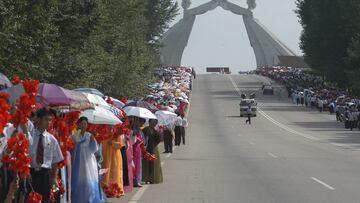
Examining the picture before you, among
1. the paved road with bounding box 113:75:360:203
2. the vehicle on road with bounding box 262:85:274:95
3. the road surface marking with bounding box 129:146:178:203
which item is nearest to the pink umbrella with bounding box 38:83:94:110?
the road surface marking with bounding box 129:146:178:203

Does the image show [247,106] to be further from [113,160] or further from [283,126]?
[113,160]

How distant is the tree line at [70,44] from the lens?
22631 millimetres

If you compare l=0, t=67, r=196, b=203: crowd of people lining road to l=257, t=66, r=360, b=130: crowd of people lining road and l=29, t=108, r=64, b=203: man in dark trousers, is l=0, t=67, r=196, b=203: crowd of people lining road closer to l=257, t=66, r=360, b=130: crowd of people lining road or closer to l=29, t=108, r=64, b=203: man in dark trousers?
l=29, t=108, r=64, b=203: man in dark trousers

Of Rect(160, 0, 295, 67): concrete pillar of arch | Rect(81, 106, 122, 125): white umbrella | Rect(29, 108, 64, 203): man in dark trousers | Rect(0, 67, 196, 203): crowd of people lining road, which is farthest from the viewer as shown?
Rect(160, 0, 295, 67): concrete pillar of arch

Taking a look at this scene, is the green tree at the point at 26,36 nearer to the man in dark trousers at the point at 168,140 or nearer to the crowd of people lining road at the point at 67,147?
the crowd of people lining road at the point at 67,147

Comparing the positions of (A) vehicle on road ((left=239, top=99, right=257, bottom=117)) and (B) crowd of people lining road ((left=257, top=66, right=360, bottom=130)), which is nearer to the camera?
(B) crowd of people lining road ((left=257, top=66, right=360, bottom=130))

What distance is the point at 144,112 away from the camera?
67.5 feet

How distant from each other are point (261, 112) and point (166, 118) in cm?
4483

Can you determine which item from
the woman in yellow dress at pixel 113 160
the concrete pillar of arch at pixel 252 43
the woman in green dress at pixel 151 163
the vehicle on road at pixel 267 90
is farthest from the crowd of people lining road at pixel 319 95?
the woman in yellow dress at pixel 113 160

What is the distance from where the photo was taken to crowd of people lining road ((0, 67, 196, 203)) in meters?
11.3

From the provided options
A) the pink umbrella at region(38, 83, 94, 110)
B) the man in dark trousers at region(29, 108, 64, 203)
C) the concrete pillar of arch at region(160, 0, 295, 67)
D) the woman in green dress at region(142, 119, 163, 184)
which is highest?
the concrete pillar of arch at region(160, 0, 295, 67)

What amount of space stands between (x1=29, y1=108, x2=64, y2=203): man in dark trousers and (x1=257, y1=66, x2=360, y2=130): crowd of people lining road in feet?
141

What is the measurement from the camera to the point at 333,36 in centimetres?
8944

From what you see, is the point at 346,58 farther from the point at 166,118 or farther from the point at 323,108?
the point at 166,118
